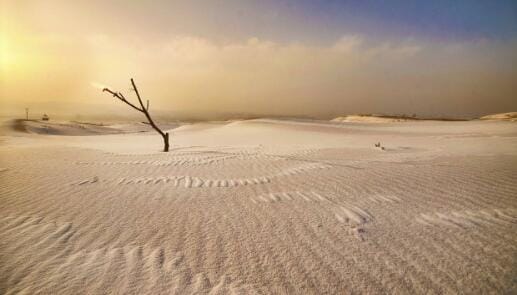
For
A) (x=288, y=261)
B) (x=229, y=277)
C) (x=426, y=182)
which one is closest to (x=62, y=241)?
(x=229, y=277)

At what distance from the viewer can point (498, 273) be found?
1.96 m

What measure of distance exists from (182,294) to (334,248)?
4.29ft

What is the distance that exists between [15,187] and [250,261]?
4.22m

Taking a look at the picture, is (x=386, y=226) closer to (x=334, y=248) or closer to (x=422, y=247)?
(x=422, y=247)

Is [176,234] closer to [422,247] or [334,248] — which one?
[334,248]

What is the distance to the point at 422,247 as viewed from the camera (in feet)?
7.81

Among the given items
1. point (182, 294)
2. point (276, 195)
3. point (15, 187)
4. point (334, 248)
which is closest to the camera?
point (182, 294)

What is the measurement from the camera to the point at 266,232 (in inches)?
110

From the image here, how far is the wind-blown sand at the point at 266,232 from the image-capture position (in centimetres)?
198

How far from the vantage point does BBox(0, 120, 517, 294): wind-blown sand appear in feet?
6.50

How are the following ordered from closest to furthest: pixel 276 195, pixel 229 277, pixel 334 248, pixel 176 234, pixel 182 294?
1. pixel 182 294
2. pixel 229 277
3. pixel 334 248
4. pixel 176 234
5. pixel 276 195

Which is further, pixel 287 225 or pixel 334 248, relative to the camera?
pixel 287 225

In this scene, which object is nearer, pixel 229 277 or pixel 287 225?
pixel 229 277

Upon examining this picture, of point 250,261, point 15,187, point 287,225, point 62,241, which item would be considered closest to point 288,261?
point 250,261
